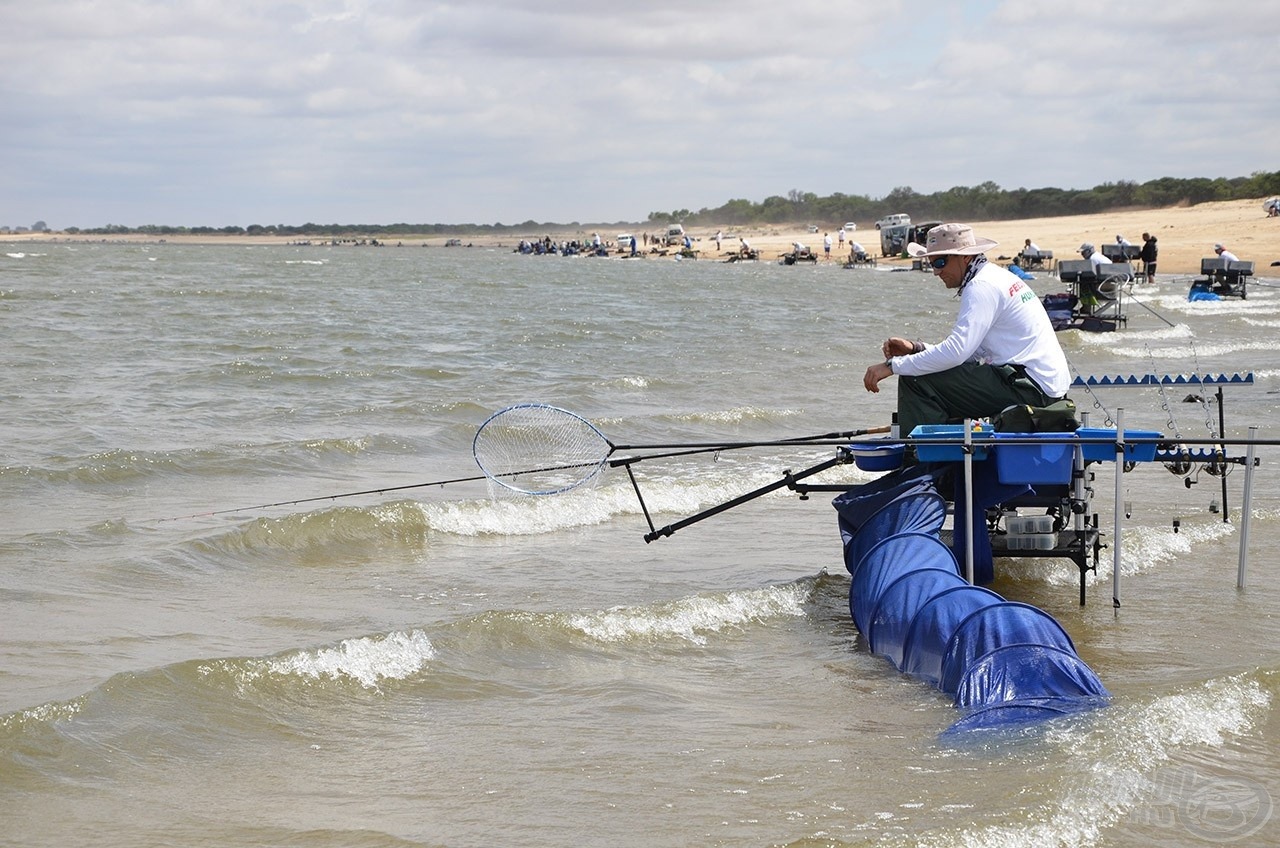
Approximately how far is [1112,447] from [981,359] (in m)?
0.86

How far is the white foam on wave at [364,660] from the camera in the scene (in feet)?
23.1

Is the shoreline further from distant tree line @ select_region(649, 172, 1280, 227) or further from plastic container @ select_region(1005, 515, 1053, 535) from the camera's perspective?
plastic container @ select_region(1005, 515, 1053, 535)

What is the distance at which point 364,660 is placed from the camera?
723 cm

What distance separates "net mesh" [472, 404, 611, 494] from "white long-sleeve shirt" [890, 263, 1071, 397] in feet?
6.53

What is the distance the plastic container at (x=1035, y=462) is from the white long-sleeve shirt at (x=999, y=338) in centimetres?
40

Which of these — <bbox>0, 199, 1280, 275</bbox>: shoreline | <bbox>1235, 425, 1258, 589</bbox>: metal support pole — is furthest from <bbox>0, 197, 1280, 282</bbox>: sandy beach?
<bbox>1235, 425, 1258, 589</bbox>: metal support pole

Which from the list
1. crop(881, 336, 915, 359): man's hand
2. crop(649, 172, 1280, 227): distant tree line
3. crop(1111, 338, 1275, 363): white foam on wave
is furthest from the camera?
crop(649, 172, 1280, 227): distant tree line

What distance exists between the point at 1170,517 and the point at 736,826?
22.0ft

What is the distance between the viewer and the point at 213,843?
5.07 metres

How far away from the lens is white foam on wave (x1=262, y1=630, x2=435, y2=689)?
7051mm

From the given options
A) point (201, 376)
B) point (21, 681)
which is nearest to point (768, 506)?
point (21, 681)

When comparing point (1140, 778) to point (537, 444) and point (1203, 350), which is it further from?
point (1203, 350)

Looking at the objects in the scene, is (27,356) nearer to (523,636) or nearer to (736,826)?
(523,636)

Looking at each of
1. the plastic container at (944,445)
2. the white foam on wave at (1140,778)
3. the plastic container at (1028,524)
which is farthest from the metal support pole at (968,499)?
the white foam on wave at (1140,778)
